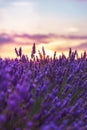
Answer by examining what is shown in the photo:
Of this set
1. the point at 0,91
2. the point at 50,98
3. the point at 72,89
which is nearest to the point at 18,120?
the point at 0,91

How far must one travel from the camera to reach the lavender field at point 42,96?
8.02ft

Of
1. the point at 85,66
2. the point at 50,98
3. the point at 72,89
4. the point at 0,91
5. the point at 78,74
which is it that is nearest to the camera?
the point at 0,91

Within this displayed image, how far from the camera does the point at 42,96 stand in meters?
3.31

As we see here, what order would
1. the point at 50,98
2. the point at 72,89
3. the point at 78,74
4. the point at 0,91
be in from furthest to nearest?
the point at 78,74, the point at 72,89, the point at 50,98, the point at 0,91

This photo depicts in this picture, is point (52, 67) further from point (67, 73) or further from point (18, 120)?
point (18, 120)

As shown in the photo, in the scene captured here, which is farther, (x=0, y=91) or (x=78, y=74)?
(x=78, y=74)

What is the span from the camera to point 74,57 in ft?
16.1

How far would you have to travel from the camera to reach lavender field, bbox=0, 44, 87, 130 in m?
2.45

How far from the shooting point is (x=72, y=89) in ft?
12.5

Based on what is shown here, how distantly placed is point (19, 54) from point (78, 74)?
2.14 feet

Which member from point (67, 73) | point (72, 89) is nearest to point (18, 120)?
point (72, 89)

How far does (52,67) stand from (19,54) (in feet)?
1.22

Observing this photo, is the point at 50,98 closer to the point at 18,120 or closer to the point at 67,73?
the point at 18,120

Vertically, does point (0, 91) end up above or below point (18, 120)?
above
